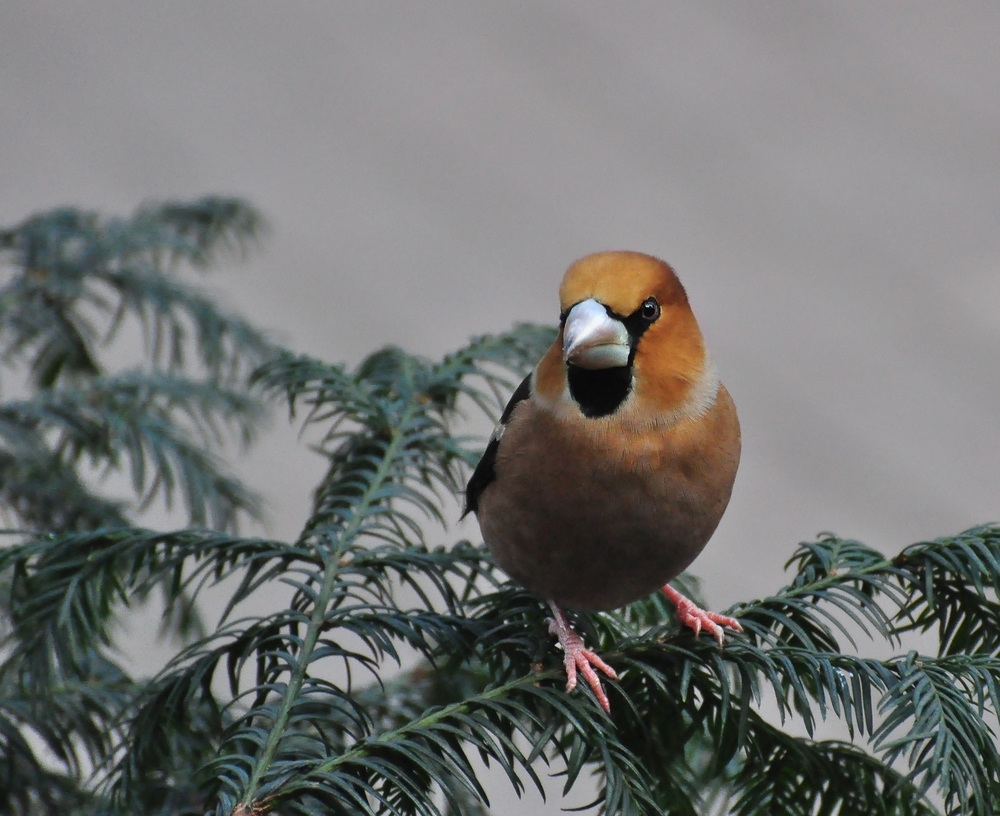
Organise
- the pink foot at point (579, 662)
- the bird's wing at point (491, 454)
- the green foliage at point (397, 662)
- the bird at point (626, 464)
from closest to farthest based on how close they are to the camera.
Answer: the green foliage at point (397, 662) → the pink foot at point (579, 662) → the bird at point (626, 464) → the bird's wing at point (491, 454)

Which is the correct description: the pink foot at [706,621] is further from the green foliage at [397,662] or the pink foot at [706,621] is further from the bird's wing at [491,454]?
the bird's wing at [491,454]

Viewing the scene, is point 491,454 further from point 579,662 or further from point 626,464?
point 579,662

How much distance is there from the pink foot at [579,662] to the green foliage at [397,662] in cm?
1

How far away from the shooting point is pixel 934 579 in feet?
2.71

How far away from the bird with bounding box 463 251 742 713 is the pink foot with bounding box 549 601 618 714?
2 cm

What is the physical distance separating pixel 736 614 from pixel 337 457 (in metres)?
0.40

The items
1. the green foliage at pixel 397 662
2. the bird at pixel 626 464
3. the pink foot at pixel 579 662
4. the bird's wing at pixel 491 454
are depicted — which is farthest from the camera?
the bird's wing at pixel 491 454

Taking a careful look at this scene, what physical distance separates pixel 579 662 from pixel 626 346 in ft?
0.84

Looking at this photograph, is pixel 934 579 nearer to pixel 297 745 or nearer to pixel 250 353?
pixel 297 745

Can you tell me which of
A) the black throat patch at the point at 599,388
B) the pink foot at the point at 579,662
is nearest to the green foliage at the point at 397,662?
the pink foot at the point at 579,662

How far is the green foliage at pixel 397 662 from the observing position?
0.68m

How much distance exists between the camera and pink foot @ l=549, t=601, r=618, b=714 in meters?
0.79

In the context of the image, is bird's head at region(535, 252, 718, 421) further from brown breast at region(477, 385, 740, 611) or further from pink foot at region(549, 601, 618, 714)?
pink foot at region(549, 601, 618, 714)

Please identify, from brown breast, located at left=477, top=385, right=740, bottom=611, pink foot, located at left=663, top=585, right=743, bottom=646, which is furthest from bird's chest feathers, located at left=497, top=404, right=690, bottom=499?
pink foot, located at left=663, top=585, right=743, bottom=646
